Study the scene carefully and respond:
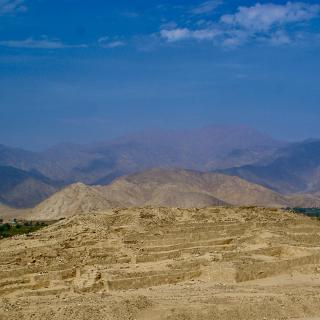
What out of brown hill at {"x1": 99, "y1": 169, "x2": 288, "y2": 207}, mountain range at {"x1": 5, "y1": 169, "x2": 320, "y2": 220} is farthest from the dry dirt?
brown hill at {"x1": 99, "y1": 169, "x2": 288, "y2": 207}

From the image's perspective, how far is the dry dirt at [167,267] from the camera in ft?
60.7

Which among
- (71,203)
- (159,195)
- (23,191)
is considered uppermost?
(71,203)

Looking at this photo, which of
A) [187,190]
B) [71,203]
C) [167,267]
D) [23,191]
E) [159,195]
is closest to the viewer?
[167,267]

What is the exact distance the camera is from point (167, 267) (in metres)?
24.5

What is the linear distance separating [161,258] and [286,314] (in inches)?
318

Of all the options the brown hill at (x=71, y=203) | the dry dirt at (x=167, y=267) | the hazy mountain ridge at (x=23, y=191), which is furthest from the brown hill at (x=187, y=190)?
the dry dirt at (x=167, y=267)

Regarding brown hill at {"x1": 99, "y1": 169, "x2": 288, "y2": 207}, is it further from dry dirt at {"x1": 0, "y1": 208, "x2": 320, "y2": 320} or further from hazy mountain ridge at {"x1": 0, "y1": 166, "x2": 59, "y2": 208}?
dry dirt at {"x1": 0, "y1": 208, "x2": 320, "y2": 320}

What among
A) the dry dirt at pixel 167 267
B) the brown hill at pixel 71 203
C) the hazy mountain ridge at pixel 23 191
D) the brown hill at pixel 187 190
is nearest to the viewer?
the dry dirt at pixel 167 267

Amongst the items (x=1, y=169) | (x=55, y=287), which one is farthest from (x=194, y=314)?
(x=1, y=169)

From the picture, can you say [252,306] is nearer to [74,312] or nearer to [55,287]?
[74,312]

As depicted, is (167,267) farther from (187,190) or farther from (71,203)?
(187,190)

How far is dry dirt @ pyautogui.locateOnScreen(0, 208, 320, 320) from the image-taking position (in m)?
18.5

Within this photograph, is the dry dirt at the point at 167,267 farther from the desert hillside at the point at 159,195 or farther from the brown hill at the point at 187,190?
the brown hill at the point at 187,190

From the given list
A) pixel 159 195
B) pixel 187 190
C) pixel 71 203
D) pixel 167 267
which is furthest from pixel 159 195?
pixel 167 267
